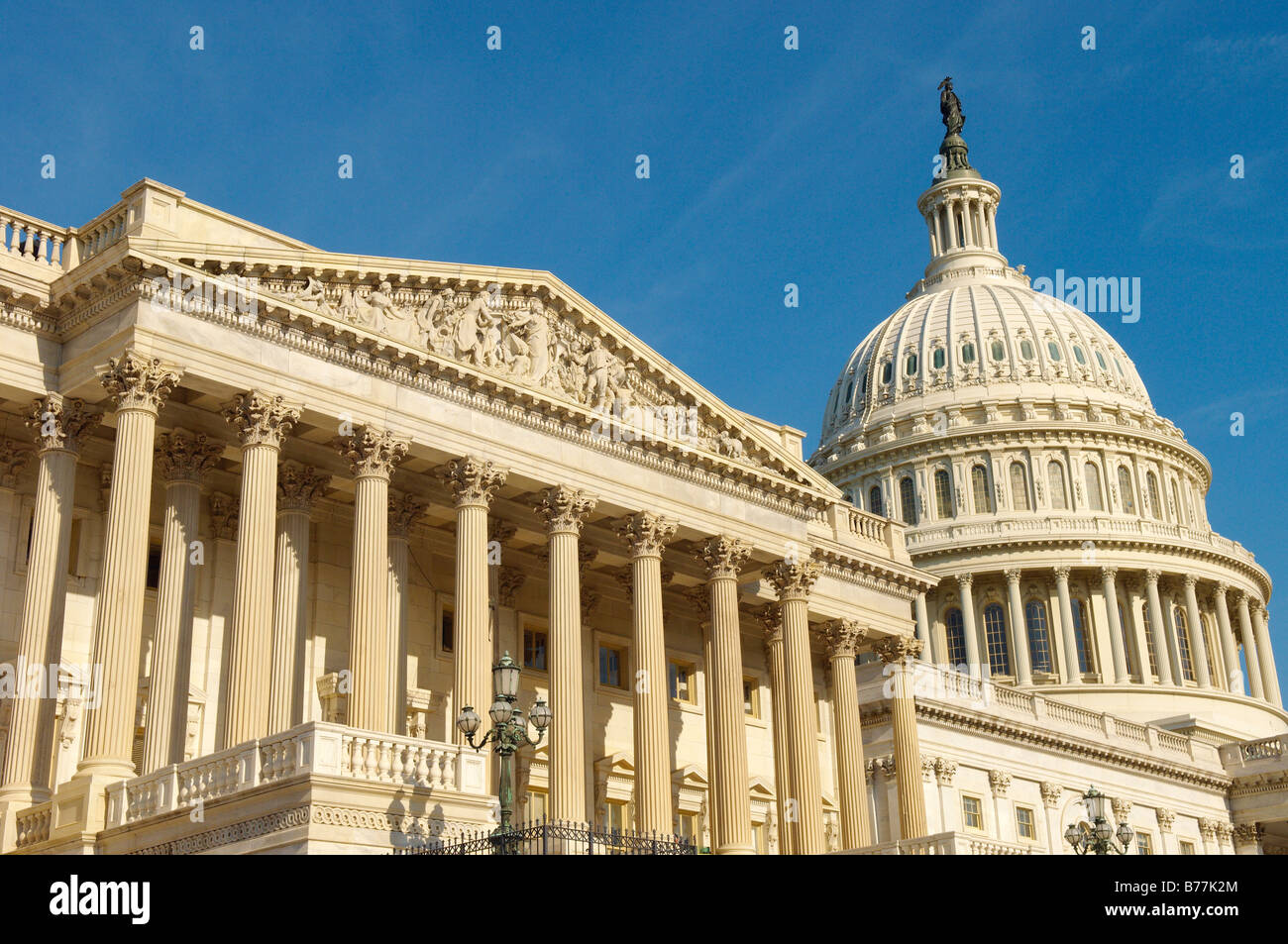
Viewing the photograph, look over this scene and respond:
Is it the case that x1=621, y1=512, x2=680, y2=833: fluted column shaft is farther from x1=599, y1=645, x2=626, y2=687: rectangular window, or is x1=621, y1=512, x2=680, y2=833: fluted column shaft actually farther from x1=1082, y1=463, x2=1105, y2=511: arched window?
x1=1082, y1=463, x2=1105, y2=511: arched window

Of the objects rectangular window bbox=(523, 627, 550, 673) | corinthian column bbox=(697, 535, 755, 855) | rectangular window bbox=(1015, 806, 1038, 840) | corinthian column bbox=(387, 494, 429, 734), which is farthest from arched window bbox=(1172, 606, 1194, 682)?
corinthian column bbox=(387, 494, 429, 734)

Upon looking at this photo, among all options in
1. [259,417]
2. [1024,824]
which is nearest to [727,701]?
[259,417]

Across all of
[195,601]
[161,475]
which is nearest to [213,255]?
[161,475]

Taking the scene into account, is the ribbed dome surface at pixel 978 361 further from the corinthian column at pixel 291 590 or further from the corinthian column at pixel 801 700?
the corinthian column at pixel 291 590

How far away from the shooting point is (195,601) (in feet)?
121

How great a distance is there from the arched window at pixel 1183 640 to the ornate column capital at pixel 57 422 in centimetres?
8053

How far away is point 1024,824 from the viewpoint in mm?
62125

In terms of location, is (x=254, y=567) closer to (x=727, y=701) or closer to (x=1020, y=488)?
(x=727, y=701)

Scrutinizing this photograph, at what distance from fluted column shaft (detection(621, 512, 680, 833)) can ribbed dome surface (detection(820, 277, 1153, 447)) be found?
228ft

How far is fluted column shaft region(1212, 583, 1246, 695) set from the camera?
102 metres

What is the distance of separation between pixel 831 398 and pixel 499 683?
9893 centimetres

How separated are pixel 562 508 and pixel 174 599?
10.5m
